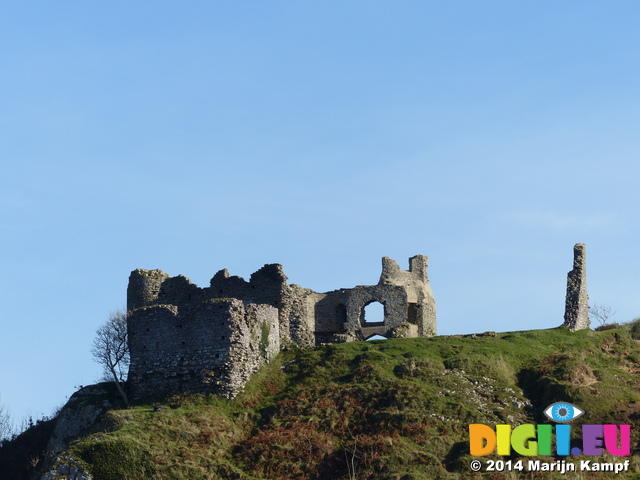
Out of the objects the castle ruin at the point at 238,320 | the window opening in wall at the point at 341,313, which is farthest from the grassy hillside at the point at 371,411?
the window opening in wall at the point at 341,313

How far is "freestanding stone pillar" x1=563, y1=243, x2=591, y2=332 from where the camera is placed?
6581 centimetres

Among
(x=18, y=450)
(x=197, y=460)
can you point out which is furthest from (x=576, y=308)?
(x=18, y=450)

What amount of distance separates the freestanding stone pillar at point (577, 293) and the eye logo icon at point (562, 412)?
12927 mm

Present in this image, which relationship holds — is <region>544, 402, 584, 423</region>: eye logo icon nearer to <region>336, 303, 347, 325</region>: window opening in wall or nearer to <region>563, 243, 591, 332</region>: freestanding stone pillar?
<region>563, 243, 591, 332</region>: freestanding stone pillar

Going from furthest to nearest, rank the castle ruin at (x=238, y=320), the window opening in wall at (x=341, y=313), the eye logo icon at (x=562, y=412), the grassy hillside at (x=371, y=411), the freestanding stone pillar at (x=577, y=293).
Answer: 1. the window opening in wall at (x=341, y=313)
2. the freestanding stone pillar at (x=577, y=293)
3. the castle ruin at (x=238, y=320)
4. the eye logo icon at (x=562, y=412)
5. the grassy hillside at (x=371, y=411)

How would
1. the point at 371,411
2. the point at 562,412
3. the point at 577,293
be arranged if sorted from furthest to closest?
the point at 577,293
the point at 562,412
the point at 371,411

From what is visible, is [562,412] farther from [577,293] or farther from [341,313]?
[341,313]

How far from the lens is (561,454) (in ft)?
159

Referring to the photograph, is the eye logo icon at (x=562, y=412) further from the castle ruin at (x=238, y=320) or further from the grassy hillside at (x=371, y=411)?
the castle ruin at (x=238, y=320)

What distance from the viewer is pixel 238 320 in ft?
183

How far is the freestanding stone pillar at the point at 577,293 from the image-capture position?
2591 inches

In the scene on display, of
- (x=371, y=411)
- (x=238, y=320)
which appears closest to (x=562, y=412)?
(x=371, y=411)

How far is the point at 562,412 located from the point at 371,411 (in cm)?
908

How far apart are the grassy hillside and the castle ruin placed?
137cm
